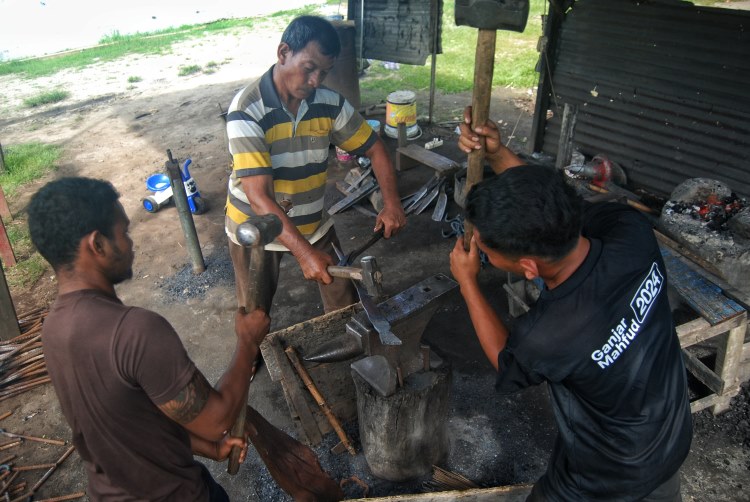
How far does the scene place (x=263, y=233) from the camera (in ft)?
7.80

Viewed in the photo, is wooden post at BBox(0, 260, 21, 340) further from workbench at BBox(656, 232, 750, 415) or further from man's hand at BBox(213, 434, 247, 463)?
workbench at BBox(656, 232, 750, 415)

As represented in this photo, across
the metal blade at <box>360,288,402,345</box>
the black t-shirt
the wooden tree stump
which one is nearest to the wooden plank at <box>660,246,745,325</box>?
the black t-shirt

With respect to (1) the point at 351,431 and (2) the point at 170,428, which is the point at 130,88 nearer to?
(1) the point at 351,431

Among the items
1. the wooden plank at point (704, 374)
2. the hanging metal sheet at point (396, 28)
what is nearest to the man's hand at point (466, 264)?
the wooden plank at point (704, 374)

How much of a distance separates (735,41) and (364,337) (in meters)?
4.76

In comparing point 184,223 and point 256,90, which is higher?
point 256,90

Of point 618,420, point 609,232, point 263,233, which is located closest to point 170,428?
point 263,233

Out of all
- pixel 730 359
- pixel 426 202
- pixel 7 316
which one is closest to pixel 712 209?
pixel 730 359

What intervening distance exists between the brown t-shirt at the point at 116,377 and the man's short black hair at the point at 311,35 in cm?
192

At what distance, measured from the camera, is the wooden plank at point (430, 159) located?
6.14 m

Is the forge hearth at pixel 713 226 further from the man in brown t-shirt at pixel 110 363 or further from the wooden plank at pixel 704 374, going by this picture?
the man in brown t-shirt at pixel 110 363

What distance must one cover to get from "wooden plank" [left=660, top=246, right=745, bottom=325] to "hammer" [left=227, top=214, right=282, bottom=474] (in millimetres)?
2779

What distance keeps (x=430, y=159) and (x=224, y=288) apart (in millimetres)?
2979

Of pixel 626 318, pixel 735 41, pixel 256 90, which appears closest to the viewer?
pixel 626 318
